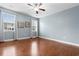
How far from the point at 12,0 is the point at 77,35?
3.83 metres

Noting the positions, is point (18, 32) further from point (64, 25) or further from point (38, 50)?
point (64, 25)

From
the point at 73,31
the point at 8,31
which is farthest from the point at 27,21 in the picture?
the point at 73,31

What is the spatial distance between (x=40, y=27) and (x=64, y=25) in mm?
2974

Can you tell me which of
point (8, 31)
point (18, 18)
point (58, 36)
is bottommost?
point (58, 36)

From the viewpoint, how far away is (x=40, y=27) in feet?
25.4

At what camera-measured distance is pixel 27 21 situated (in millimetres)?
6965

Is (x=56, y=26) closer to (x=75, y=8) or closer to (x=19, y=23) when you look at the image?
(x=75, y=8)

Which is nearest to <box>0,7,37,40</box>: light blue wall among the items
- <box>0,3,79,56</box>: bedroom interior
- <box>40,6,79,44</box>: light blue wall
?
<box>0,3,79,56</box>: bedroom interior

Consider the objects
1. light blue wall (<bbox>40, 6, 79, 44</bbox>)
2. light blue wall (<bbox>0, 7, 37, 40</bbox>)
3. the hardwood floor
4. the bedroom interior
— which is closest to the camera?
the hardwood floor

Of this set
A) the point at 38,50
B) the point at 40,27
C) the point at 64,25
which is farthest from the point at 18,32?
the point at 64,25

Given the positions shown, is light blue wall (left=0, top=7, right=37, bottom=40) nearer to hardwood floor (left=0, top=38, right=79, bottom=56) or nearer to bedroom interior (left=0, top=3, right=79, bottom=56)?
bedroom interior (left=0, top=3, right=79, bottom=56)

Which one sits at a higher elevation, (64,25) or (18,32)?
(64,25)

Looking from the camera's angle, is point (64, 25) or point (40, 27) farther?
point (40, 27)

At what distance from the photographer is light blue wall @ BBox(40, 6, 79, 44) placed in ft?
14.7
